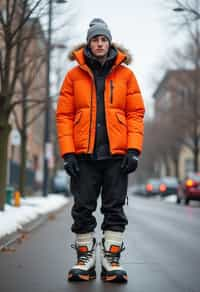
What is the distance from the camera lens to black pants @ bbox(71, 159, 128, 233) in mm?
5934

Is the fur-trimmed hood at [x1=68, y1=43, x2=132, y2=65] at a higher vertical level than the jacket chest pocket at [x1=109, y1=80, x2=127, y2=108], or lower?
higher

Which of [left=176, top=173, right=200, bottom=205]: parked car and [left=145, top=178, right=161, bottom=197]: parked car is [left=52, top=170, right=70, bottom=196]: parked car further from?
[left=176, top=173, right=200, bottom=205]: parked car

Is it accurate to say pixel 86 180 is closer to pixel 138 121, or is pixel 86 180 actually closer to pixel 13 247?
pixel 138 121

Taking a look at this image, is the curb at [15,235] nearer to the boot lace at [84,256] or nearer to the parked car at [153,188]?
the boot lace at [84,256]

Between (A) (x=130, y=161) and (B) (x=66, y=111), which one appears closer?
(A) (x=130, y=161)

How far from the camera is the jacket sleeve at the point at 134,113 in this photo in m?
5.92

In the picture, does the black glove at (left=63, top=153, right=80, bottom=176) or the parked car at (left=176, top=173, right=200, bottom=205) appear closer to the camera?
the black glove at (left=63, top=153, right=80, bottom=176)

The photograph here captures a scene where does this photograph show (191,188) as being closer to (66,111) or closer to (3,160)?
(3,160)

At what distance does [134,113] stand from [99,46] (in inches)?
24.4

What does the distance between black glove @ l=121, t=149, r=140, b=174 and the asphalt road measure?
925mm

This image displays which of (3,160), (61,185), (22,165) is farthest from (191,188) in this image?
(61,185)

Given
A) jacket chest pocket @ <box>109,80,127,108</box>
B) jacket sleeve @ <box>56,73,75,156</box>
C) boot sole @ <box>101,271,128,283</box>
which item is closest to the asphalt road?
boot sole @ <box>101,271,128,283</box>

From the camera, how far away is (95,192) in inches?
236

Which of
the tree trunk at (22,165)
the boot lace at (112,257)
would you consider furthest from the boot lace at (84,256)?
the tree trunk at (22,165)
